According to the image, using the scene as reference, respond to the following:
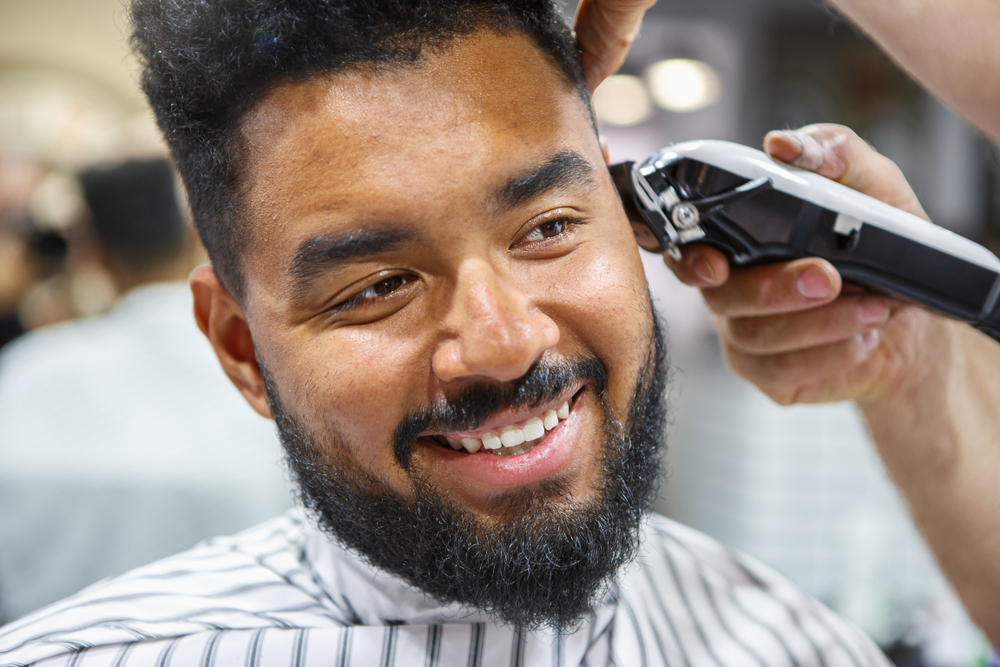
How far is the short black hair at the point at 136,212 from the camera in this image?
2.50 m

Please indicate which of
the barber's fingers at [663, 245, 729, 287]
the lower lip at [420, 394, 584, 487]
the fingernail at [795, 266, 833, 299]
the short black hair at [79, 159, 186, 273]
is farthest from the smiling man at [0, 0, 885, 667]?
the short black hair at [79, 159, 186, 273]

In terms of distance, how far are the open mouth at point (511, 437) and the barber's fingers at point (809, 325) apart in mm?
537

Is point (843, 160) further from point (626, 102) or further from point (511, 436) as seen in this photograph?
point (626, 102)

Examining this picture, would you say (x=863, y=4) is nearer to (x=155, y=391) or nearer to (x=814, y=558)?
(x=155, y=391)

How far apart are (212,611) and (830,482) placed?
243cm

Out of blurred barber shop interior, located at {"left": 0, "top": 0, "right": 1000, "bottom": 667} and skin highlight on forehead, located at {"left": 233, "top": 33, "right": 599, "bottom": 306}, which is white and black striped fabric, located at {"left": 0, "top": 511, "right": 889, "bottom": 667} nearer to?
blurred barber shop interior, located at {"left": 0, "top": 0, "right": 1000, "bottom": 667}

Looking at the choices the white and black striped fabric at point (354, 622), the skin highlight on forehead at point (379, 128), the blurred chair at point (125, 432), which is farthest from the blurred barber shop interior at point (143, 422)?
the skin highlight on forehead at point (379, 128)

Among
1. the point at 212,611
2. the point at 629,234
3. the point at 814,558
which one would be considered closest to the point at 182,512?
the point at 212,611

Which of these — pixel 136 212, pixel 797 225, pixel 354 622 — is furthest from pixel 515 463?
pixel 136 212

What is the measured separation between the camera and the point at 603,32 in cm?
115

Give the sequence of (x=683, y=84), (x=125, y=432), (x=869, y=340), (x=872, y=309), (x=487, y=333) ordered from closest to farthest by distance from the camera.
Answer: (x=487, y=333)
(x=872, y=309)
(x=869, y=340)
(x=125, y=432)
(x=683, y=84)

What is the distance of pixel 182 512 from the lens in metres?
2.37

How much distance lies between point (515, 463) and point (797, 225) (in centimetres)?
53

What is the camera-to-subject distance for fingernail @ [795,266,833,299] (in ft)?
3.75
